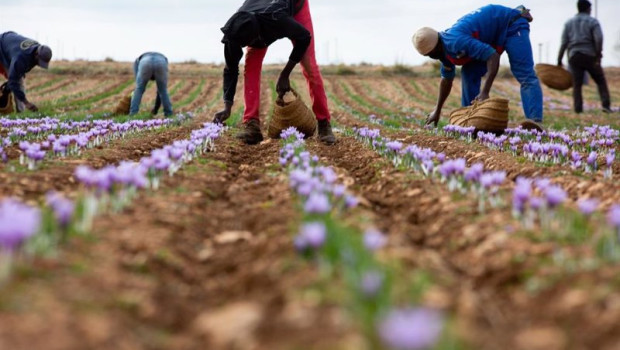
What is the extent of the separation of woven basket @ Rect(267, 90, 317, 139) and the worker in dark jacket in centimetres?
680

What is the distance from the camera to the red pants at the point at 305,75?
7.66 metres

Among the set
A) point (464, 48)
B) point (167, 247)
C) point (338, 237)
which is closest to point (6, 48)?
point (464, 48)

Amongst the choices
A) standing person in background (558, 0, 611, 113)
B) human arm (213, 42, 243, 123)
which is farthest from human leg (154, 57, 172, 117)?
standing person in background (558, 0, 611, 113)

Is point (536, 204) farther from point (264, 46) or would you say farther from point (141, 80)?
point (141, 80)

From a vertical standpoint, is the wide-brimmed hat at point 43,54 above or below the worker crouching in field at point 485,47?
above

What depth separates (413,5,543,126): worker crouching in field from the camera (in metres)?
8.57

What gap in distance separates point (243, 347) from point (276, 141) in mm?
6566

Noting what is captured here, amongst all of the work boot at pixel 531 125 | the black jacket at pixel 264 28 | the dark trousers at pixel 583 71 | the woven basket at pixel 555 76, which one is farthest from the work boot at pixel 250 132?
the dark trousers at pixel 583 71

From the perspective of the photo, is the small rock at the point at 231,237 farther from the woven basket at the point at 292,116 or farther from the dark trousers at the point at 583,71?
the dark trousers at the point at 583,71

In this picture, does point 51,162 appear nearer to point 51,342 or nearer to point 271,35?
point 271,35

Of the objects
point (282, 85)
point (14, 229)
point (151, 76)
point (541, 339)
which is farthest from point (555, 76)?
point (14, 229)

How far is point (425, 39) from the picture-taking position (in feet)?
28.0

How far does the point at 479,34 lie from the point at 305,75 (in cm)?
319

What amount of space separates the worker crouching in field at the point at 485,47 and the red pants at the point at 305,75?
1870mm
